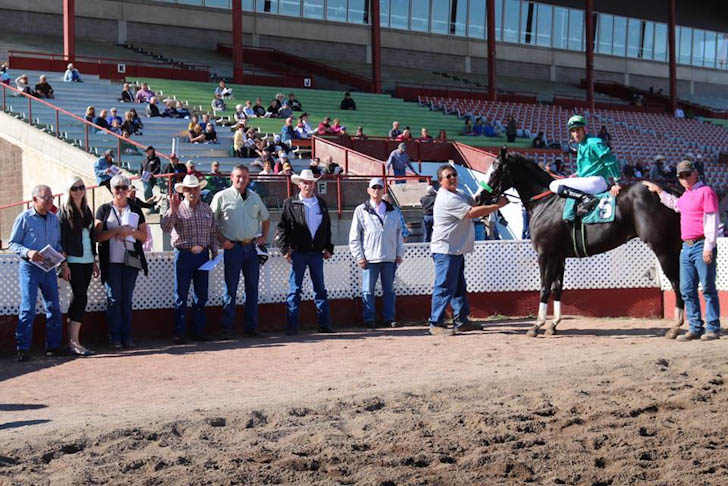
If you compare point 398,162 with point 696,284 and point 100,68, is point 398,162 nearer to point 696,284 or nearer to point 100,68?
point 696,284

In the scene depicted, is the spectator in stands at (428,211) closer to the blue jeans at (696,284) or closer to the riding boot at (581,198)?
the riding boot at (581,198)

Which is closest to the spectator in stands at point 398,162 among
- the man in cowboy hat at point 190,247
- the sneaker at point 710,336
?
the man in cowboy hat at point 190,247

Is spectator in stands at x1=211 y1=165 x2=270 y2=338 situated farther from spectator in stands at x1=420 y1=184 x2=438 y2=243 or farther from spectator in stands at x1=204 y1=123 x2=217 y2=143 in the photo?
spectator in stands at x1=204 y1=123 x2=217 y2=143

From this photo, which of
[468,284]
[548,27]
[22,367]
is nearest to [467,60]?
[548,27]

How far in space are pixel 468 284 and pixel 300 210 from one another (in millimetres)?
2873

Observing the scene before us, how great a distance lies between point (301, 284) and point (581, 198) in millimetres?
3706

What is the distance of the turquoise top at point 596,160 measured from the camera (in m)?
12.1

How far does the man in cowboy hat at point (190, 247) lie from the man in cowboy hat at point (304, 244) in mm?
1022

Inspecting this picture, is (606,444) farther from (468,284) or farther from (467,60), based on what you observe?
(467,60)

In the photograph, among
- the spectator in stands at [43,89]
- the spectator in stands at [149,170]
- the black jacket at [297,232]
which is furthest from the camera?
the spectator in stands at [43,89]

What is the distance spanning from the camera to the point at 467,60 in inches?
2106

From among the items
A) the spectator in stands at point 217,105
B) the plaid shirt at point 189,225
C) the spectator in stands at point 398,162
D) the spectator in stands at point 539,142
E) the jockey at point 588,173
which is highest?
the spectator in stands at point 217,105

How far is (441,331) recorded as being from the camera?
1231cm

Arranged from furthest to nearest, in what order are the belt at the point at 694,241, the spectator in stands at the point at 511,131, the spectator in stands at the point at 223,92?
the spectator in stands at the point at 511,131 → the spectator in stands at the point at 223,92 → the belt at the point at 694,241
